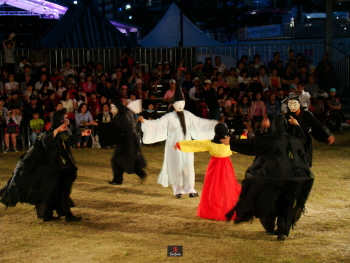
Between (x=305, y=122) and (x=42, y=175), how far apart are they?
393 centimetres

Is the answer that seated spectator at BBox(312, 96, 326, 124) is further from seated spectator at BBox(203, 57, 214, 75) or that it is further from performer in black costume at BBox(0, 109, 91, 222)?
performer in black costume at BBox(0, 109, 91, 222)

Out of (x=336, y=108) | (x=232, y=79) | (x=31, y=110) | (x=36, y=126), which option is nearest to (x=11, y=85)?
(x=31, y=110)

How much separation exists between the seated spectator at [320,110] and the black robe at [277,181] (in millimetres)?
8590

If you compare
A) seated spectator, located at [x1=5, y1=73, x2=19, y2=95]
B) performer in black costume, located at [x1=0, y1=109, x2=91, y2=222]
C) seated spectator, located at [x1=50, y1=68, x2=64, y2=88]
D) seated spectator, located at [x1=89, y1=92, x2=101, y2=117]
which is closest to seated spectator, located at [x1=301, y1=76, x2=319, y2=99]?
seated spectator, located at [x1=89, y1=92, x2=101, y2=117]

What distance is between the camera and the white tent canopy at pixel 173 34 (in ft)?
63.8

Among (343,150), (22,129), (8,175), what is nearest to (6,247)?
(8,175)

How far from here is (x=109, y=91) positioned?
1245 centimetres

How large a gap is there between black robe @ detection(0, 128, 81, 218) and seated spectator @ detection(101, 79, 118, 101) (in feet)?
22.3

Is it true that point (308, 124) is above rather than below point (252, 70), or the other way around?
below

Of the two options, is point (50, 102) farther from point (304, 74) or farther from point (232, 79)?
point (304, 74)

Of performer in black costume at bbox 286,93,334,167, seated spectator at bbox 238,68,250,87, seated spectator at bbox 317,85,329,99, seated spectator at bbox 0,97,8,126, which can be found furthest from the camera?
seated spectator at bbox 238,68,250,87

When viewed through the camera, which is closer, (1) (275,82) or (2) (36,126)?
(2) (36,126)

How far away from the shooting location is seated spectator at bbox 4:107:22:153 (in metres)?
11.0

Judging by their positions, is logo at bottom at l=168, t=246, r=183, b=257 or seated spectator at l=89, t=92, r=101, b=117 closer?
logo at bottom at l=168, t=246, r=183, b=257
